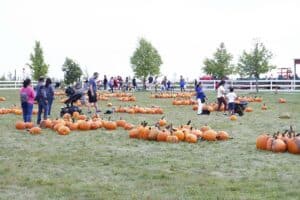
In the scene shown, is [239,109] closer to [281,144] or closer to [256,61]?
[281,144]

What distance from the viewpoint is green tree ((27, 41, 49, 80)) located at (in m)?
67.2

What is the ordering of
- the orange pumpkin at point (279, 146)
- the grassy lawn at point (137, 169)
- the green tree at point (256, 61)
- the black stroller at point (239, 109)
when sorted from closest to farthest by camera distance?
the grassy lawn at point (137, 169) < the orange pumpkin at point (279, 146) < the black stroller at point (239, 109) < the green tree at point (256, 61)

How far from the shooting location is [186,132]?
13898 mm

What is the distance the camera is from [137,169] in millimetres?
9945

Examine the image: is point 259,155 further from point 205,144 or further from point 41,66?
point 41,66

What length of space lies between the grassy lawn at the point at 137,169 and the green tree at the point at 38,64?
53048 mm

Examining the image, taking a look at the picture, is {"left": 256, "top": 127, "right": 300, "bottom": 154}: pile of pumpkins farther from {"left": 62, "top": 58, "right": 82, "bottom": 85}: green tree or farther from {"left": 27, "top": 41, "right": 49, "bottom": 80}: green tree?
{"left": 27, "top": 41, "right": 49, "bottom": 80}: green tree

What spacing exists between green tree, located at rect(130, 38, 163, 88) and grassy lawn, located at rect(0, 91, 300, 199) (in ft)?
Answer: 171

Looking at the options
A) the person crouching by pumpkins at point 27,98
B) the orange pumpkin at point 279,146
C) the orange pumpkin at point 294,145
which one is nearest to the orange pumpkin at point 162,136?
the orange pumpkin at point 279,146

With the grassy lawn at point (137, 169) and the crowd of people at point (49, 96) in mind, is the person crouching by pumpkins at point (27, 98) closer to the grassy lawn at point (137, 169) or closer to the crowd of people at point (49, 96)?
the crowd of people at point (49, 96)

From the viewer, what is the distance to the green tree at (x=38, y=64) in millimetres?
67188

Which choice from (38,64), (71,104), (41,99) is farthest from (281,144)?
(38,64)

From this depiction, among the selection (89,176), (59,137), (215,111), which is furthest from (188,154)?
(215,111)

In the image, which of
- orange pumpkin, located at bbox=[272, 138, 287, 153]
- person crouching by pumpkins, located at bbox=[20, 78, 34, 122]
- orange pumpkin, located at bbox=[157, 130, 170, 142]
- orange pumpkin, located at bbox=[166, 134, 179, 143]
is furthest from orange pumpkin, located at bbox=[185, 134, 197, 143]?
person crouching by pumpkins, located at bbox=[20, 78, 34, 122]
